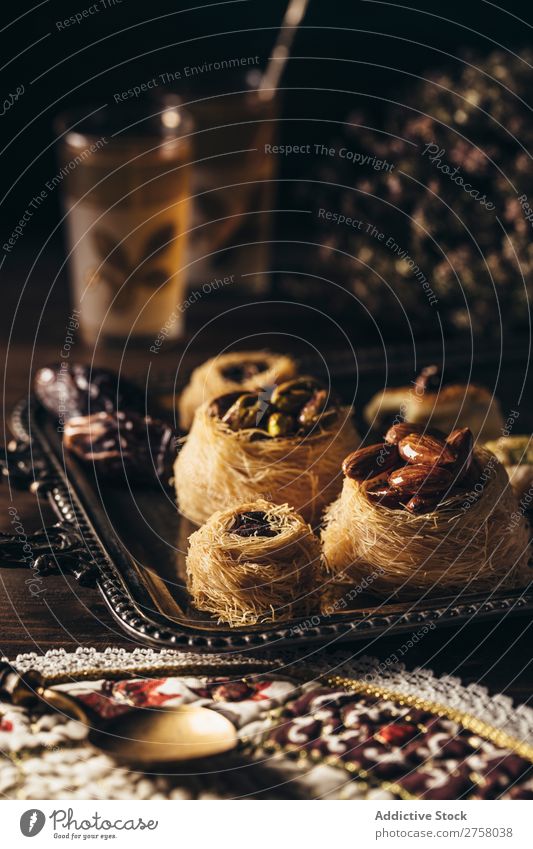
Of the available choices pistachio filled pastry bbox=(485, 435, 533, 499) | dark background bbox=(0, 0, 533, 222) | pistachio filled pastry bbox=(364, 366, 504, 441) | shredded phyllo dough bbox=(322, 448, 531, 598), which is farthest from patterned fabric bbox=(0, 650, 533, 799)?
dark background bbox=(0, 0, 533, 222)

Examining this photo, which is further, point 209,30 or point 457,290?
point 209,30

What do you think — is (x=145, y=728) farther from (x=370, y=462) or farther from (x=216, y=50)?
(x=216, y=50)

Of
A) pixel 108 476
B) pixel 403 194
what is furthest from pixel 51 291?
pixel 108 476

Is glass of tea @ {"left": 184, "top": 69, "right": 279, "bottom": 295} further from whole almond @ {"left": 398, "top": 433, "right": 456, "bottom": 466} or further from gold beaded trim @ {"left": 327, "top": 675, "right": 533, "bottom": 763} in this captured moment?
gold beaded trim @ {"left": 327, "top": 675, "right": 533, "bottom": 763}

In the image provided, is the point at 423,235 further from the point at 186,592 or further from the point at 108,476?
the point at 186,592

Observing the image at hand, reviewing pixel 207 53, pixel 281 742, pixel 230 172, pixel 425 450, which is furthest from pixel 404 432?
A: pixel 207 53

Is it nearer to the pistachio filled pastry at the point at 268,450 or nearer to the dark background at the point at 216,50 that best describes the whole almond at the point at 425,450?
the pistachio filled pastry at the point at 268,450

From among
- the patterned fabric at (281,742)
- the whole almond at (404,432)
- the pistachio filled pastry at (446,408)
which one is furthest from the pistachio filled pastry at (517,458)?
the patterned fabric at (281,742)
